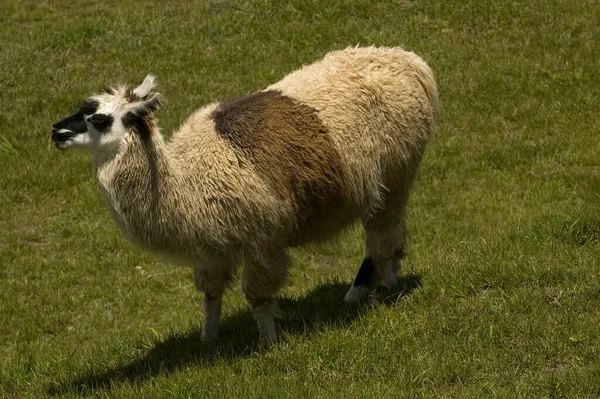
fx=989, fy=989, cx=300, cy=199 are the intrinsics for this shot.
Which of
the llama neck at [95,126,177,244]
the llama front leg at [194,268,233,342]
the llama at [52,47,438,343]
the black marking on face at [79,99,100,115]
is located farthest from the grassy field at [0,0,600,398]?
Answer: the black marking on face at [79,99,100,115]

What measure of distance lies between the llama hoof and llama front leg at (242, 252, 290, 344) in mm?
999

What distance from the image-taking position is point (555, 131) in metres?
12.6

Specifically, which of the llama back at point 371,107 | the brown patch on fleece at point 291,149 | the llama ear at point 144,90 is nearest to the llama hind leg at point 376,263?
the llama back at point 371,107

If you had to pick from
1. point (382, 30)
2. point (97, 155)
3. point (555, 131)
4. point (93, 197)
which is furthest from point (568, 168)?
point (97, 155)

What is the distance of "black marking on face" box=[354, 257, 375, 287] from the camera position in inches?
332

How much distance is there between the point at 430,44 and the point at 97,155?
29.1 ft

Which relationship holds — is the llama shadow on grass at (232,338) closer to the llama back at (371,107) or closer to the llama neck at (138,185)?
the llama back at (371,107)

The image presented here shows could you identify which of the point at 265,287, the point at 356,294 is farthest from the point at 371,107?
the point at 265,287

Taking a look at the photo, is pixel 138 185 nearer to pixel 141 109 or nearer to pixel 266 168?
pixel 141 109

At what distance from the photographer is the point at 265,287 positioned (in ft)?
24.1

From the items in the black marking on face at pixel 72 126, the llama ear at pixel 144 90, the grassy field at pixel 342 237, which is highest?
the llama ear at pixel 144 90

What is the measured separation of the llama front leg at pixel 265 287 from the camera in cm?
731

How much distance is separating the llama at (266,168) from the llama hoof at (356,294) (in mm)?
14

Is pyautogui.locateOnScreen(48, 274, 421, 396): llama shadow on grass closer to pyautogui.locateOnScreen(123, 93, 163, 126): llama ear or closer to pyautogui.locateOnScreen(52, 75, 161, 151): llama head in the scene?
pyautogui.locateOnScreen(52, 75, 161, 151): llama head
